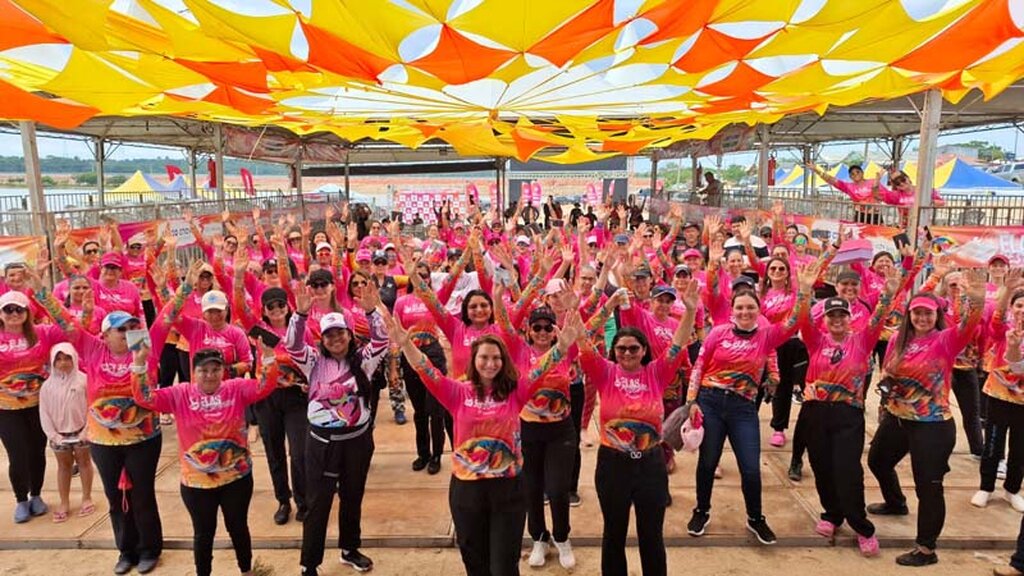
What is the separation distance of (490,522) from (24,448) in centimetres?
379

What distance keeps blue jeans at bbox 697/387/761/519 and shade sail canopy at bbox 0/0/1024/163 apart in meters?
2.73

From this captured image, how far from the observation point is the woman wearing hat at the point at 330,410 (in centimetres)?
382

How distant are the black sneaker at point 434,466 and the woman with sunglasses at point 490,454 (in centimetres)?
225

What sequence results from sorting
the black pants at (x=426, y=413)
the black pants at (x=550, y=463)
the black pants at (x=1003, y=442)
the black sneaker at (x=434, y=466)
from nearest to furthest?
the black pants at (x=550, y=463), the black pants at (x=1003, y=442), the black pants at (x=426, y=413), the black sneaker at (x=434, y=466)

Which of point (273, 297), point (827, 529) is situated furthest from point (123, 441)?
point (827, 529)

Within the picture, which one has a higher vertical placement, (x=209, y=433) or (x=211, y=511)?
(x=209, y=433)

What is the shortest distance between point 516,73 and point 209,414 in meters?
3.69

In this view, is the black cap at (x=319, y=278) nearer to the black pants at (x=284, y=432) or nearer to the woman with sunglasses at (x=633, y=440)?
the black pants at (x=284, y=432)

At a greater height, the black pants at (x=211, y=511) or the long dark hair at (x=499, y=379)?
the long dark hair at (x=499, y=379)

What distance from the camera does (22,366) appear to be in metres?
4.55

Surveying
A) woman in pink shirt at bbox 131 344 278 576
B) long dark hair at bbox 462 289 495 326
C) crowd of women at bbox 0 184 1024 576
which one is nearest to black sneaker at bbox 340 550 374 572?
crowd of women at bbox 0 184 1024 576

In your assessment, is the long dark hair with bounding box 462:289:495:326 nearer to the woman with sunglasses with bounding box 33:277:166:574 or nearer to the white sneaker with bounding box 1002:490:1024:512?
the woman with sunglasses with bounding box 33:277:166:574

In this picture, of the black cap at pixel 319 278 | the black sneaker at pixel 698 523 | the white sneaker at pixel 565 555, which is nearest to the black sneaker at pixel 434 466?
the white sneaker at pixel 565 555

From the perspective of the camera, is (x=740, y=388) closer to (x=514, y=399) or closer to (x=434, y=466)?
(x=514, y=399)
